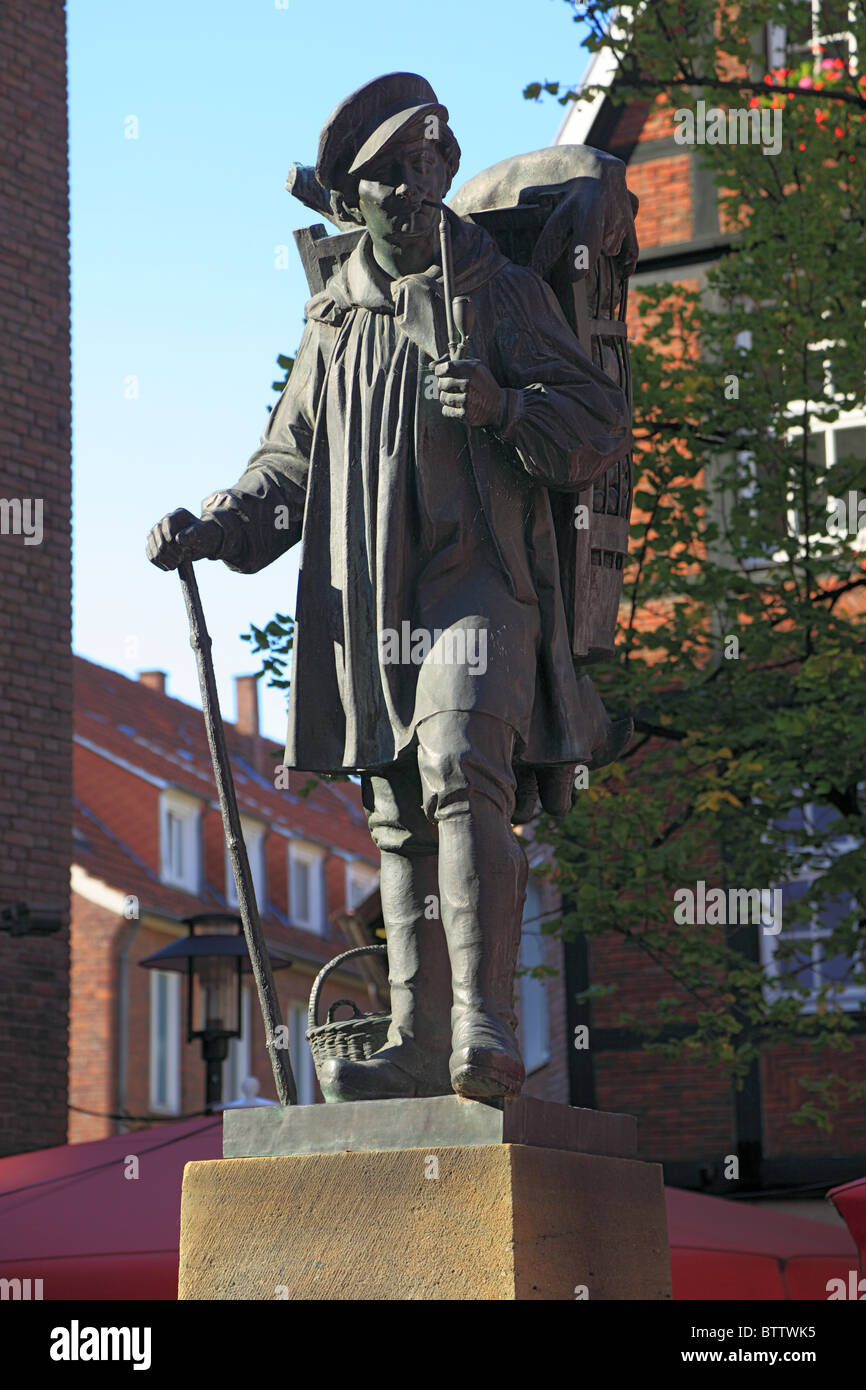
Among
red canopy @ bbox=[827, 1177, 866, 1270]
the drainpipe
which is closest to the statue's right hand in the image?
red canopy @ bbox=[827, 1177, 866, 1270]

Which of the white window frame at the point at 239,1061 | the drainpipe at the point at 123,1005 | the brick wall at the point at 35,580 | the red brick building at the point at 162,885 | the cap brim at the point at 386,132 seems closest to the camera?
the cap brim at the point at 386,132

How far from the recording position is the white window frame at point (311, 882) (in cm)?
3659

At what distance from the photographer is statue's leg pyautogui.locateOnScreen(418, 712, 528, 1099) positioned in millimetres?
3982

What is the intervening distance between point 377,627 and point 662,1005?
7.58 m

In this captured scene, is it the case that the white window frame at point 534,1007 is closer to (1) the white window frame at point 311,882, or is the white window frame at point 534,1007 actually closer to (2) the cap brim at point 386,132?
(2) the cap brim at point 386,132

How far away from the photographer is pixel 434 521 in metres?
4.27

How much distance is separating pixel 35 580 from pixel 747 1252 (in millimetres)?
6750

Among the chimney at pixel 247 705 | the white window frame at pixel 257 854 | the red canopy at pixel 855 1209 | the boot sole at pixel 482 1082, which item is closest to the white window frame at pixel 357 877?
the white window frame at pixel 257 854

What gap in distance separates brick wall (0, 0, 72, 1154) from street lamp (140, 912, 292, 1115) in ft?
2.44

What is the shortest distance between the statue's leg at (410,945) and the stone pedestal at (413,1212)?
234 millimetres

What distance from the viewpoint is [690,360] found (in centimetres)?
1209

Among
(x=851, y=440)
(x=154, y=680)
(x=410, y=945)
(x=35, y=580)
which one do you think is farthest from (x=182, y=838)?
(x=410, y=945)

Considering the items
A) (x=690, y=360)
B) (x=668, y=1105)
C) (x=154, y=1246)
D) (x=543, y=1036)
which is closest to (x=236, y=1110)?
(x=154, y=1246)
